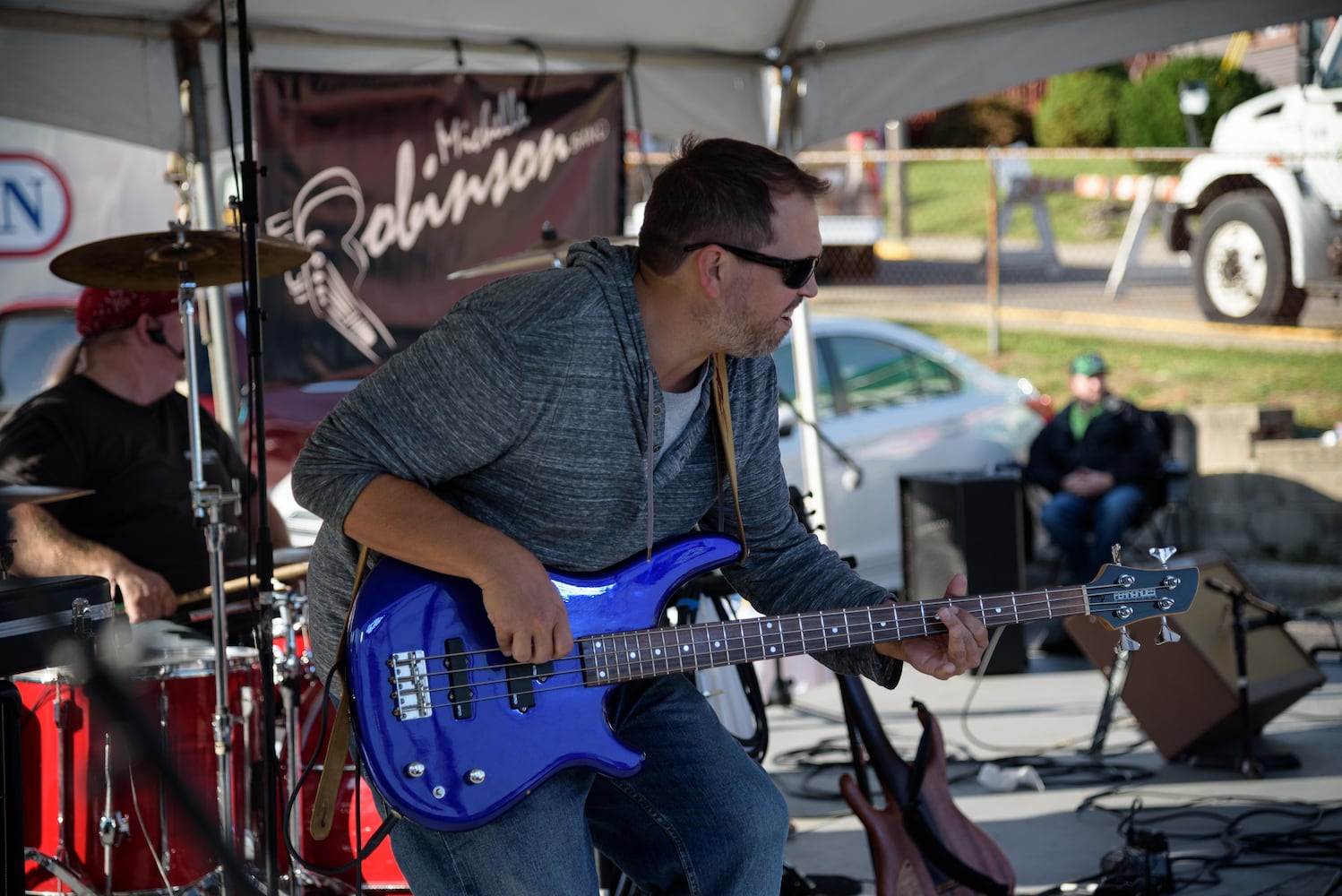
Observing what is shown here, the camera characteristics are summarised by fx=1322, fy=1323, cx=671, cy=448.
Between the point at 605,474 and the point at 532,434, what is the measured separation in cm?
17

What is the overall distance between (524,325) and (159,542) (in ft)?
8.46

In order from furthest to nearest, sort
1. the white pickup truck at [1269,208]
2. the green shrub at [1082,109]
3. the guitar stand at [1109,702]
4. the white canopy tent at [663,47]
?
1. the green shrub at [1082,109]
2. the white pickup truck at [1269,208]
3. the guitar stand at [1109,702]
4. the white canopy tent at [663,47]

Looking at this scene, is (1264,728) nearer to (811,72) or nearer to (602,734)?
(811,72)

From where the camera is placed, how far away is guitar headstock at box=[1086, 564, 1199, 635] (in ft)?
9.35

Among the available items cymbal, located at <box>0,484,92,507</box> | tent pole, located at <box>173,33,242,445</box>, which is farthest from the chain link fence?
cymbal, located at <box>0,484,92,507</box>

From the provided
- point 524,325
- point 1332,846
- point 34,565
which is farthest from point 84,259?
point 1332,846

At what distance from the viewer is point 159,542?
14.6ft

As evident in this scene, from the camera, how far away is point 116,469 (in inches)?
175

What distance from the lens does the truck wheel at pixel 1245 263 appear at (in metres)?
10.8

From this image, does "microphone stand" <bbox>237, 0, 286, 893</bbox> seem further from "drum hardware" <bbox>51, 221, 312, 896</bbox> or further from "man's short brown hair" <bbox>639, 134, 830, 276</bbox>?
"man's short brown hair" <bbox>639, 134, 830, 276</bbox>

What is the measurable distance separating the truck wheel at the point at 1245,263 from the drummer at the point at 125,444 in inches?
351

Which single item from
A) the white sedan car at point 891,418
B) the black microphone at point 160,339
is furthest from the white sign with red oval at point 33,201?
the white sedan car at point 891,418

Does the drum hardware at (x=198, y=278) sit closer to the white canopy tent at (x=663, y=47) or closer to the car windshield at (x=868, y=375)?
the white canopy tent at (x=663, y=47)

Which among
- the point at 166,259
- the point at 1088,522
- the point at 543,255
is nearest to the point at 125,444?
the point at 166,259
